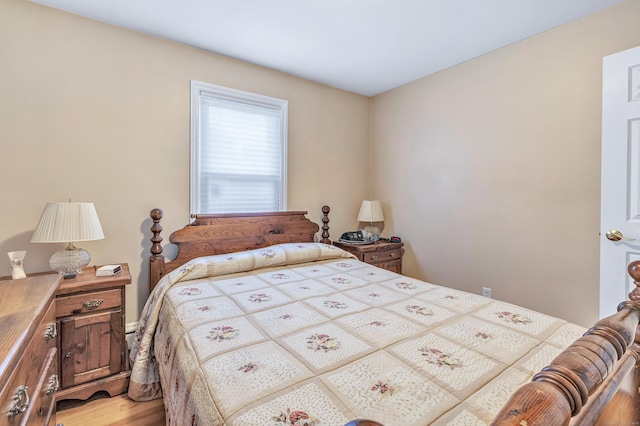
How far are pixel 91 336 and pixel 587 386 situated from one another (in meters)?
2.22

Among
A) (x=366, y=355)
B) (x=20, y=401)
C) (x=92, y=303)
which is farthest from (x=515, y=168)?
(x=92, y=303)

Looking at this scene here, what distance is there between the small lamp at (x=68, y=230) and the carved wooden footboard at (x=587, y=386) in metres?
2.08

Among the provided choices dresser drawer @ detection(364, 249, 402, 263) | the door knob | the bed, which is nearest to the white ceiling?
the door knob

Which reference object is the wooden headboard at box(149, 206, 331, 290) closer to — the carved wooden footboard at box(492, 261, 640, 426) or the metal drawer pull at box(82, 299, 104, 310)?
the metal drawer pull at box(82, 299, 104, 310)

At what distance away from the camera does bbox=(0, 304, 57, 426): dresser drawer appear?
2.37ft

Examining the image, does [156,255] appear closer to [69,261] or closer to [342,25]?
[69,261]

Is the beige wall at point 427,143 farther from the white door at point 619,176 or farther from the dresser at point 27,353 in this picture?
the dresser at point 27,353

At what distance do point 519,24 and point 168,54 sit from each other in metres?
2.64

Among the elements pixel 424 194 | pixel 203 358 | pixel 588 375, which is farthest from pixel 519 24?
pixel 203 358

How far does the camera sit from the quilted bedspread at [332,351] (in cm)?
78

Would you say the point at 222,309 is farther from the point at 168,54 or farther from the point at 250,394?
the point at 168,54

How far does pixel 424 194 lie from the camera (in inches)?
119

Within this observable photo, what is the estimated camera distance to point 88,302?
170cm

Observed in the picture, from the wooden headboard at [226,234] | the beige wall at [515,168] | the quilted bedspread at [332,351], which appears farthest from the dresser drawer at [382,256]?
the quilted bedspread at [332,351]
